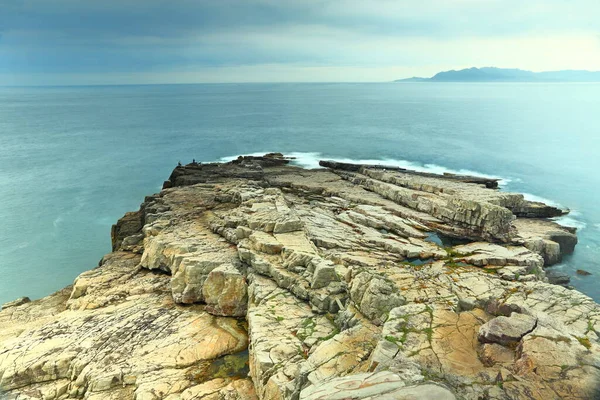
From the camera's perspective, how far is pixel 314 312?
70.5ft

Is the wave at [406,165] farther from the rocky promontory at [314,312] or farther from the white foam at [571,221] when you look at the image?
the rocky promontory at [314,312]

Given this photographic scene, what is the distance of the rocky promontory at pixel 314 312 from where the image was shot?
1320 cm

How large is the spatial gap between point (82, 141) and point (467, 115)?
135 meters

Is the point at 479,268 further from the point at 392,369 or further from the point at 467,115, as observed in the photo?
the point at 467,115

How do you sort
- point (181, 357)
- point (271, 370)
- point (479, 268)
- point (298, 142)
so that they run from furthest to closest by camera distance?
point (298, 142) < point (479, 268) < point (181, 357) < point (271, 370)

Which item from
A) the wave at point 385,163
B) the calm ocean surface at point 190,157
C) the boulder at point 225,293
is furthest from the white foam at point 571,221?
the boulder at point 225,293

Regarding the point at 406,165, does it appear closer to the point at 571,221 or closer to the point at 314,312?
the point at 571,221

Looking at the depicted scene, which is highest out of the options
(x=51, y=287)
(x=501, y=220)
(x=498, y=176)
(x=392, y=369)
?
(x=392, y=369)

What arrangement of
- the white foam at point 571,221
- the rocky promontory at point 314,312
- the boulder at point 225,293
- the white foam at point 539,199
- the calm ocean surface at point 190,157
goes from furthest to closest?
1. the white foam at point 539,199
2. the calm ocean surface at point 190,157
3. the white foam at point 571,221
4. the boulder at point 225,293
5. the rocky promontory at point 314,312

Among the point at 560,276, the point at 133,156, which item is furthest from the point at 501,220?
the point at 133,156

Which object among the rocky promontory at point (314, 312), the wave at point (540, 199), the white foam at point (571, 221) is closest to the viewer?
the rocky promontory at point (314, 312)

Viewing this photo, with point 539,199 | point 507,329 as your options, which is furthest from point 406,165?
point 507,329

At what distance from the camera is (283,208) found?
31938mm

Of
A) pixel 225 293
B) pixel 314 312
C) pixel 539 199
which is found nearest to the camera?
pixel 314 312
